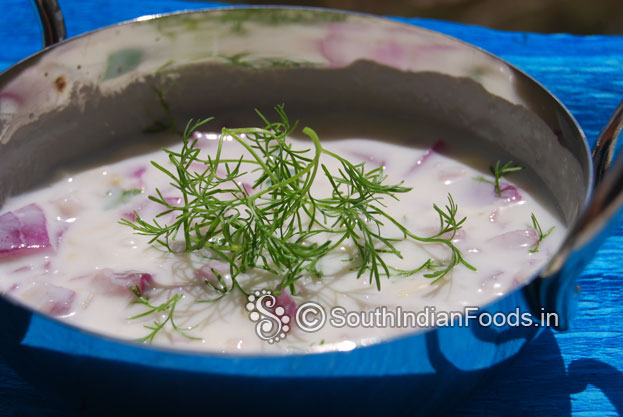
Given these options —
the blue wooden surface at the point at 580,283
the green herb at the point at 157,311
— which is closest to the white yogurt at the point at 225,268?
the green herb at the point at 157,311

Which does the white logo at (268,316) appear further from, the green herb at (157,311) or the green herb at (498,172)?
the green herb at (498,172)

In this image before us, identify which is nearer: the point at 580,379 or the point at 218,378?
the point at 218,378

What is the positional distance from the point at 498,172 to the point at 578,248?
72 cm

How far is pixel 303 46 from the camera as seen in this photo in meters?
1.81

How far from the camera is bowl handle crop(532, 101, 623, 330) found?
91 cm

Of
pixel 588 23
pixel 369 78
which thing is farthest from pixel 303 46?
pixel 588 23

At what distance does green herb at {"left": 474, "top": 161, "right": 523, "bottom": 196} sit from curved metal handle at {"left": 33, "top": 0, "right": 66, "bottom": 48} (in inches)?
36.5

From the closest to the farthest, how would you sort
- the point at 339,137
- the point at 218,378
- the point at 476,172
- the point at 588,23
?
→ the point at 218,378 → the point at 476,172 → the point at 339,137 → the point at 588,23

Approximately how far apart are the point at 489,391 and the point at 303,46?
3.05 feet

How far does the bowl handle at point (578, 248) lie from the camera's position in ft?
2.98

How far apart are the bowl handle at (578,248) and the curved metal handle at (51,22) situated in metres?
1.18

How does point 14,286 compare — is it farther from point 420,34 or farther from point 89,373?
point 420,34

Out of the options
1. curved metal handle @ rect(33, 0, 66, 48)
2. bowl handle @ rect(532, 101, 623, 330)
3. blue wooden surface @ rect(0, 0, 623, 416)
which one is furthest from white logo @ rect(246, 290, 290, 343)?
curved metal handle @ rect(33, 0, 66, 48)

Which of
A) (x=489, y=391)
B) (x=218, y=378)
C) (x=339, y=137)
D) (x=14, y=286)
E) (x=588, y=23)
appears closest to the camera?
(x=218, y=378)
